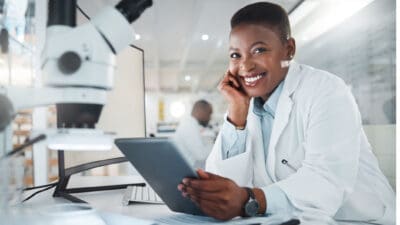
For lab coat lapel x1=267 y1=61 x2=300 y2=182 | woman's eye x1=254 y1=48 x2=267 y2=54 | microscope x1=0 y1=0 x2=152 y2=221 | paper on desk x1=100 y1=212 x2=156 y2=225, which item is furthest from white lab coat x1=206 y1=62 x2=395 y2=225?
microscope x1=0 y1=0 x2=152 y2=221

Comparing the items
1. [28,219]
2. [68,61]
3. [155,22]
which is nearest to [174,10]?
[155,22]

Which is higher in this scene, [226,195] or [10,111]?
[10,111]

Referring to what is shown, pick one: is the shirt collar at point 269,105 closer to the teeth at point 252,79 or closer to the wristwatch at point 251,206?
the teeth at point 252,79

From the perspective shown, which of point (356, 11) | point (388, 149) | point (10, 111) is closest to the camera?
point (10, 111)

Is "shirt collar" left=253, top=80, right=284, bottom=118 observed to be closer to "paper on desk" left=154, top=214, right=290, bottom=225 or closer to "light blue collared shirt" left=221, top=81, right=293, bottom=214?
"light blue collared shirt" left=221, top=81, right=293, bottom=214

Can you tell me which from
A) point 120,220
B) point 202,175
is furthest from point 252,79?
point 120,220

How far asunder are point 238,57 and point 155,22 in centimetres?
22

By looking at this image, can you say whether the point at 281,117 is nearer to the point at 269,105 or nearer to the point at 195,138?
the point at 269,105

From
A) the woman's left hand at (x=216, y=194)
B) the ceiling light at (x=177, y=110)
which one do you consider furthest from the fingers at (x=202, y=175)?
the ceiling light at (x=177, y=110)

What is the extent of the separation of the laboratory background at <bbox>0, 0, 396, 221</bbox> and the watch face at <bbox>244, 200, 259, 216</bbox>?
277mm

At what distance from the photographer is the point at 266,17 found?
0.85m

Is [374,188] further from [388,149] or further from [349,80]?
[349,80]

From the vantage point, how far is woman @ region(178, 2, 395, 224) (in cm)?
69

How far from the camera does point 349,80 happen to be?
103 cm
